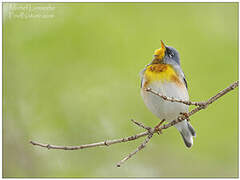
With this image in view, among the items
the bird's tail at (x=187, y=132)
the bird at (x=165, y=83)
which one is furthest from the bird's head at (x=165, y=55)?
the bird's tail at (x=187, y=132)

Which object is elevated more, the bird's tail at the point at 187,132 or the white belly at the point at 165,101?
the white belly at the point at 165,101

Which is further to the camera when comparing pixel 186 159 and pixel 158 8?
pixel 186 159

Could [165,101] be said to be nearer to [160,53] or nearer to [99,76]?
[160,53]

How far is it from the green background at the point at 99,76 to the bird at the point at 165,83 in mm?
465

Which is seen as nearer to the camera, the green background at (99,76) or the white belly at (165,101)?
the white belly at (165,101)

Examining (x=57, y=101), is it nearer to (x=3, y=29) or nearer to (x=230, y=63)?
(x=3, y=29)

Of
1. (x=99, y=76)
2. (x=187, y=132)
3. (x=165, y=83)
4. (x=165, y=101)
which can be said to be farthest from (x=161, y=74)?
(x=99, y=76)

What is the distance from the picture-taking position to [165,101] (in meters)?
4.21

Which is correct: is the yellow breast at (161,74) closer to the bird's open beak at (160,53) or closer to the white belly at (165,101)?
the white belly at (165,101)

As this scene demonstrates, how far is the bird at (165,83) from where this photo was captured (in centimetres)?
407

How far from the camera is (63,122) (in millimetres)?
4965

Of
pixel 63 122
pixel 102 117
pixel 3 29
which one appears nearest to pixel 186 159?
pixel 102 117

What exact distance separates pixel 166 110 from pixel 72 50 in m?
1.82

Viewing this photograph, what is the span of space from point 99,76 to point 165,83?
170 cm
